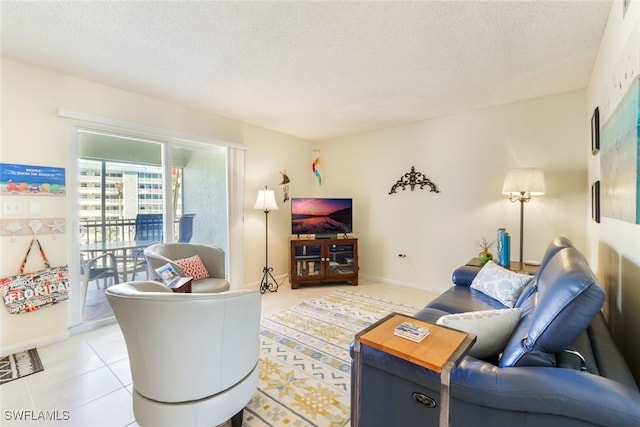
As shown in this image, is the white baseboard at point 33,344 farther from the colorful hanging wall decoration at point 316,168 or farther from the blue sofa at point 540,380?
the colorful hanging wall decoration at point 316,168

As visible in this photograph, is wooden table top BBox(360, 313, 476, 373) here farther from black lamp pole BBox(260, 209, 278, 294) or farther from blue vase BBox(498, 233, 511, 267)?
black lamp pole BBox(260, 209, 278, 294)

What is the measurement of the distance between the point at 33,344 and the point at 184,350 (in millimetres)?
2272

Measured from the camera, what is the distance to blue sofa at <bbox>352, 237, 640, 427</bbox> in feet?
2.73

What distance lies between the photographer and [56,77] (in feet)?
8.37

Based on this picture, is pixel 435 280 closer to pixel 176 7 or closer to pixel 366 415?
pixel 366 415

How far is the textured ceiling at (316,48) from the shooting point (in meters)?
1.72

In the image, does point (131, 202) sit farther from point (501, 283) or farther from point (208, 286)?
point (501, 283)

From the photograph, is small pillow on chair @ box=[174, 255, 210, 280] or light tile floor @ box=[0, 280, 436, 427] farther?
small pillow on chair @ box=[174, 255, 210, 280]

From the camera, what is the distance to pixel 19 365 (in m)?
2.16

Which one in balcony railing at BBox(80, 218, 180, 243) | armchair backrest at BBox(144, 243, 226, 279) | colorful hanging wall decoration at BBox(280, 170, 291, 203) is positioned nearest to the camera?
balcony railing at BBox(80, 218, 180, 243)

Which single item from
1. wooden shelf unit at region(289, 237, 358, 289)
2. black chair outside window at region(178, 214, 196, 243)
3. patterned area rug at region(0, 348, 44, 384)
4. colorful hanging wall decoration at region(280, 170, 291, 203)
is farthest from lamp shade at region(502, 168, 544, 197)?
patterned area rug at region(0, 348, 44, 384)

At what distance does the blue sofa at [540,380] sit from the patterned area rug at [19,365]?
99.3 inches

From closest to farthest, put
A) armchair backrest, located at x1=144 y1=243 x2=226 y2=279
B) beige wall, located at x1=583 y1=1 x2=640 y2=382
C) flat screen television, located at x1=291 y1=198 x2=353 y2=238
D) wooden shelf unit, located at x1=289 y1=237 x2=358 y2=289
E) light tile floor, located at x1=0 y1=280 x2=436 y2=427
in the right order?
beige wall, located at x1=583 y1=1 x2=640 y2=382
light tile floor, located at x1=0 y1=280 x2=436 y2=427
armchair backrest, located at x1=144 y1=243 x2=226 y2=279
wooden shelf unit, located at x1=289 y1=237 x2=358 y2=289
flat screen television, located at x1=291 y1=198 x2=353 y2=238

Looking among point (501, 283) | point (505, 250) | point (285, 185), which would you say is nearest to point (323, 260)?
point (285, 185)
